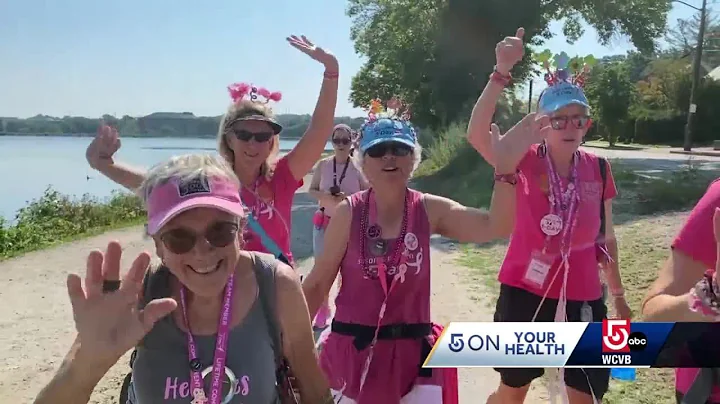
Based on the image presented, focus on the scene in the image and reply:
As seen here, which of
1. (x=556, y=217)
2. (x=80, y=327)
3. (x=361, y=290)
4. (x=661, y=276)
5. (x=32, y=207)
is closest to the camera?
(x=80, y=327)

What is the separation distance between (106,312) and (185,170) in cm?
49

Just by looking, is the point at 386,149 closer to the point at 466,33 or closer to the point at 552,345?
the point at 552,345

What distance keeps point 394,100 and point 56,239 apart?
1184 centimetres

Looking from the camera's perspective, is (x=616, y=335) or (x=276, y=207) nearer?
(x=616, y=335)

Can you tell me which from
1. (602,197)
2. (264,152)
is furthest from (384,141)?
(602,197)

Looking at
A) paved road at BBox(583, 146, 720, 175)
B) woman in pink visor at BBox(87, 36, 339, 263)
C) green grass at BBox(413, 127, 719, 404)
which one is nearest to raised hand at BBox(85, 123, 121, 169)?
woman in pink visor at BBox(87, 36, 339, 263)

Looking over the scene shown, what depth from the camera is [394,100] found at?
3281mm

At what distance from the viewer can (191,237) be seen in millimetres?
1875

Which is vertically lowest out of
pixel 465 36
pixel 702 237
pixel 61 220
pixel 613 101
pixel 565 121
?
pixel 61 220

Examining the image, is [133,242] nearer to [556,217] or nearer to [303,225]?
[303,225]

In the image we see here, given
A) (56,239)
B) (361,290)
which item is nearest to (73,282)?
(361,290)

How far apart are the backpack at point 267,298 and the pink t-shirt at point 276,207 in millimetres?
1126

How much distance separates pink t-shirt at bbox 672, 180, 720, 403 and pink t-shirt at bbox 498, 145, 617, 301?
1.21 metres

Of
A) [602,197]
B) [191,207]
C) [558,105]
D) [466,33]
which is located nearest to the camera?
[191,207]
